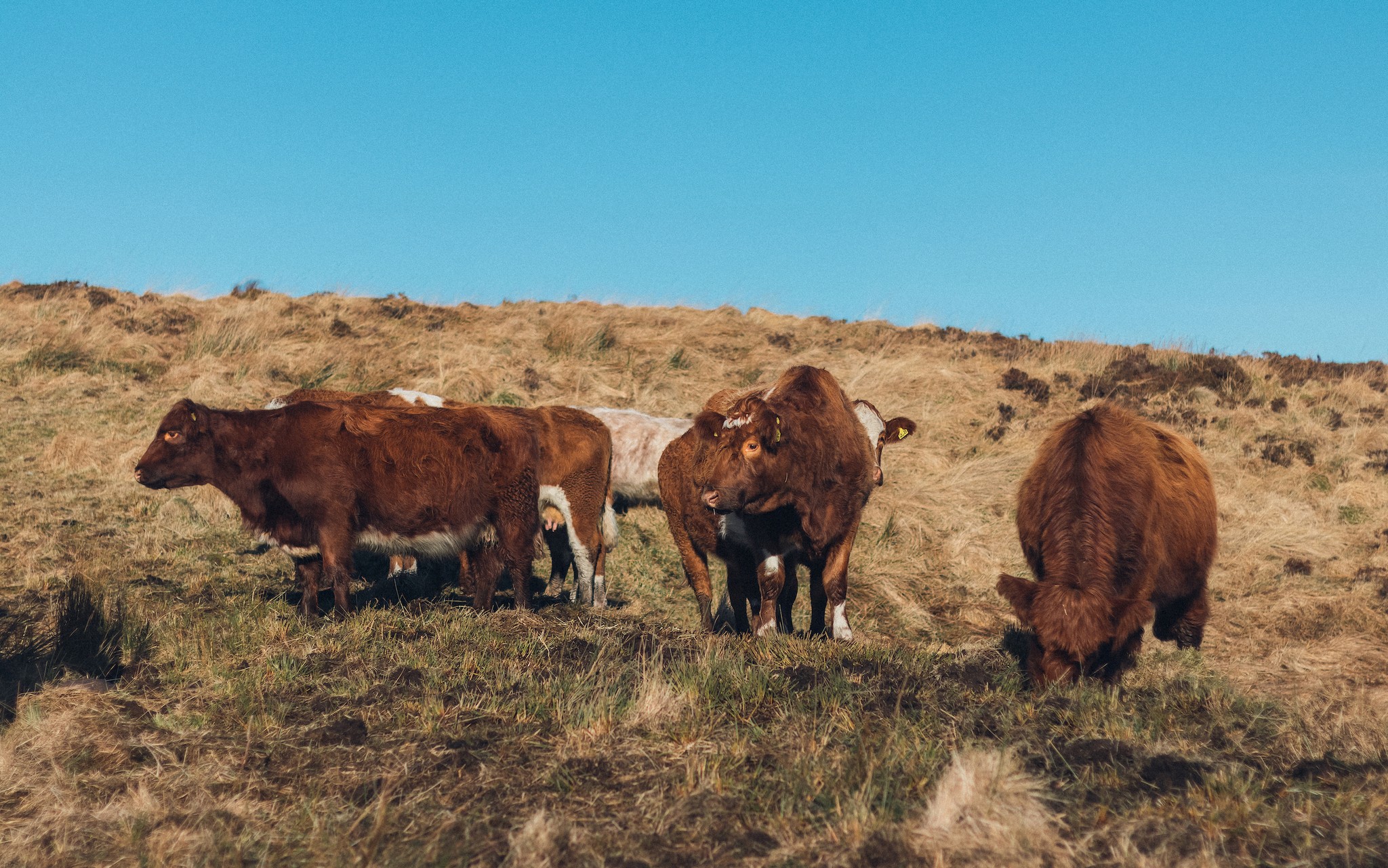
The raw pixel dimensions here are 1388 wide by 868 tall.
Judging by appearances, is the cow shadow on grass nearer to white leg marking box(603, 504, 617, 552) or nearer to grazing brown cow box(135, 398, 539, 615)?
grazing brown cow box(135, 398, 539, 615)

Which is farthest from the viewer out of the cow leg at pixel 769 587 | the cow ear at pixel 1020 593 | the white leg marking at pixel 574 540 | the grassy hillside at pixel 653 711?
the white leg marking at pixel 574 540

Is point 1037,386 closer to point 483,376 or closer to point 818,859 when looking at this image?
point 483,376

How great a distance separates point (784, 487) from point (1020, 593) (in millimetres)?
2395

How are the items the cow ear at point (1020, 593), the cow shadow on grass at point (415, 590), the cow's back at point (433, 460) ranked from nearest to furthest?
the cow ear at point (1020, 593), the cow's back at point (433, 460), the cow shadow on grass at point (415, 590)

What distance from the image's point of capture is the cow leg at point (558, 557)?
→ 13570 mm

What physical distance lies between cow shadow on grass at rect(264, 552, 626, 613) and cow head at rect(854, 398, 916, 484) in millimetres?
3675

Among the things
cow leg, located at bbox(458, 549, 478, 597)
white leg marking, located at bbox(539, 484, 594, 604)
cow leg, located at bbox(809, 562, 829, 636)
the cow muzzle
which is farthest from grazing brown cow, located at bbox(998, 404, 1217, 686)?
the cow muzzle

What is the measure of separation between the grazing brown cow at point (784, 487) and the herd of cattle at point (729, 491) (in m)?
0.02

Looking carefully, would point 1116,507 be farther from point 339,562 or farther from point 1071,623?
point 339,562

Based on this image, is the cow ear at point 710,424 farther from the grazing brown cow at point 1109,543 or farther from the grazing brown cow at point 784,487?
the grazing brown cow at point 1109,543

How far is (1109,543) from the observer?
24.5 feet

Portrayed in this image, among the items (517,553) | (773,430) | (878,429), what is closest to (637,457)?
(878,429)

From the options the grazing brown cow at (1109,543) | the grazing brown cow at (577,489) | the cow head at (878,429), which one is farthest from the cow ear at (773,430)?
the grazing brown cow at (577,489)

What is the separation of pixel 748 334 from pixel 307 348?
35.8 feet
